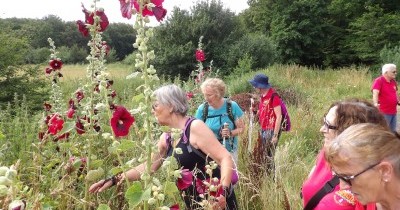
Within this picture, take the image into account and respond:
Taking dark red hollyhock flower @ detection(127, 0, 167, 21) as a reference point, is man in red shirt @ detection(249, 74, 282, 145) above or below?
below

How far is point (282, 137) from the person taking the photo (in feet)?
22.6

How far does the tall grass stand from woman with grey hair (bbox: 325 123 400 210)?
0.85 meters

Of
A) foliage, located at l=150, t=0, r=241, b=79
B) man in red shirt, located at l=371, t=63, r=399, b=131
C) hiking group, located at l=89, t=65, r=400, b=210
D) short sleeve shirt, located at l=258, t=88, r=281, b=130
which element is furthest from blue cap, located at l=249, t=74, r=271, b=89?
foliage, located at l=150, t=0, r=241, b=79

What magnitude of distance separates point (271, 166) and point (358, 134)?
2.47 metres

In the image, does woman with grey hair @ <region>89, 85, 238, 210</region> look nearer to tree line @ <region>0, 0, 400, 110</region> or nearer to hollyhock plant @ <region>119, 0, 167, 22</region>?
hollyhock plant @ <region>119, 0, 167, 22</region>

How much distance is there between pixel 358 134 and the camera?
1.70 metres

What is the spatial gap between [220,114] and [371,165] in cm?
272

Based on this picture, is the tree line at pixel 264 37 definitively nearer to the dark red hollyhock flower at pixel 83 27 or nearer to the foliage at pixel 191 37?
the foliage at pixel 191 37

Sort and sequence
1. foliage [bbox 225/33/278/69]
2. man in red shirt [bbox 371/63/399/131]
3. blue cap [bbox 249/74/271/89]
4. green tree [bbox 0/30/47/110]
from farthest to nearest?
foliage [bbox 225/33/278/69] → green tree [bbox 0/30/47/110] → man in red shirt [bbox 371/63/399/131] → blue cap [bbox 249/74/271/89]

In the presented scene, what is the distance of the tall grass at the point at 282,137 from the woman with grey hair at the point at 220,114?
340mm

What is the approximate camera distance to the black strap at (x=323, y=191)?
6.96 ft

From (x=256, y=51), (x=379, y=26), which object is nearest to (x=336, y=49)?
(x=379, y=26)

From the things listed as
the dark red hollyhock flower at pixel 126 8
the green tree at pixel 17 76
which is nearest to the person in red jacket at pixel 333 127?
the dark red hollyhock flower at pixel 126 8

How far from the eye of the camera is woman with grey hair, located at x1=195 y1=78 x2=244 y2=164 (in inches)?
165
